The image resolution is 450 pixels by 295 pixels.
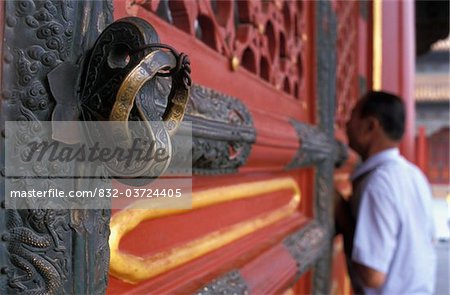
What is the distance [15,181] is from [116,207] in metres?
0.11

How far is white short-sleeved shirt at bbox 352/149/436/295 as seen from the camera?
3.34 feet

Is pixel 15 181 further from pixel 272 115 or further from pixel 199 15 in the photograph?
pixel 272 115

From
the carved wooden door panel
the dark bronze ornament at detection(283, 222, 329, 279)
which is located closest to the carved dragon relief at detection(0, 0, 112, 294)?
the carved wooden door panel

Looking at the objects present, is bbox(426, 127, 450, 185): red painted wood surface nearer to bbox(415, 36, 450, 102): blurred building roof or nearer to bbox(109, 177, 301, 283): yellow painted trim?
bbox(415, 36, 450, 102): blurred building roof

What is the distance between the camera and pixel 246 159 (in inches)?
20.8

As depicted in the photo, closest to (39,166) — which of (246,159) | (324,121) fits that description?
(246,159)

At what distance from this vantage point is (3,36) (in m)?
0.21

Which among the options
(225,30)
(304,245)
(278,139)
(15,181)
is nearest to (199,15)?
(225,30)

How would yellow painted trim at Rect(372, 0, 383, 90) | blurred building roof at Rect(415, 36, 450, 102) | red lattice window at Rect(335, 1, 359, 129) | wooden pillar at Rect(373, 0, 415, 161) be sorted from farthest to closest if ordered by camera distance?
1. blurred building roof at Rect(415, 36, 450, 102)
2. wooden pillar at Rect(373, 0, 415, 161)
3. yellow painted trim at Rect(372, 0, 383, 90)
4. red lattice window at Rect(335, 1, 359, 129)

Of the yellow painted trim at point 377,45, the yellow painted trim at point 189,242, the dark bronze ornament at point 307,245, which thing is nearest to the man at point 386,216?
the dark bronze ornament at point 307,245

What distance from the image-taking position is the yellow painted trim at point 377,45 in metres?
2.00

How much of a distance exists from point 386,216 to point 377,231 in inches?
1.5

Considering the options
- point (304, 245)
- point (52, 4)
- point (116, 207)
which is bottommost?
point (304, 245)

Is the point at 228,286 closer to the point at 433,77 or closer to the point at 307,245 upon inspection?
the point at 307,245
